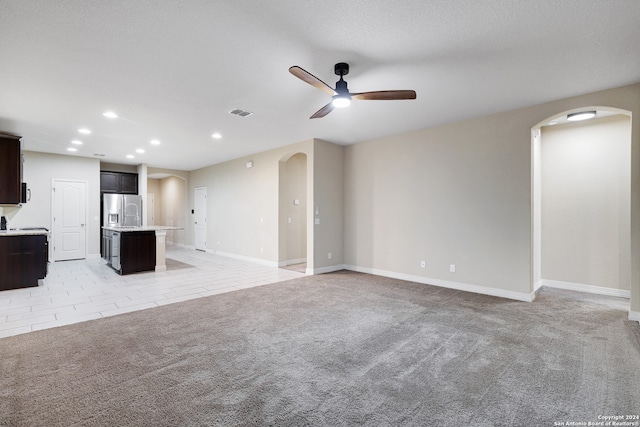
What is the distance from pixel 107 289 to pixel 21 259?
4.91 feet

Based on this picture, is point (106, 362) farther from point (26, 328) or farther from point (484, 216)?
point (484, 216)

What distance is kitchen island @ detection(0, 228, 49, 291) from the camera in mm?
4785

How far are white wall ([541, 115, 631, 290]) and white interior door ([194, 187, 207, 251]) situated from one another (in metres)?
8.76

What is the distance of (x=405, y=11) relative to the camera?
2.22m

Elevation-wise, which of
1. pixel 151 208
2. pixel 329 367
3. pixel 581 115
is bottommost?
pixel 329 367

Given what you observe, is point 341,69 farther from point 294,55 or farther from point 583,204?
point 583,204

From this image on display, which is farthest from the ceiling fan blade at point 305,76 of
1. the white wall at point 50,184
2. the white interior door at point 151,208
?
the white interior door at point 151,208

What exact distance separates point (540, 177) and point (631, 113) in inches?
61.9

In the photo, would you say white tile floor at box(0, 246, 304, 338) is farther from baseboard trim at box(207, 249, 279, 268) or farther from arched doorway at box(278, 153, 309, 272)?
arched doorway at box(278, 153, 309, 272)

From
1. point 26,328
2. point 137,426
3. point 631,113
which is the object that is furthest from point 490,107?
point 26,328

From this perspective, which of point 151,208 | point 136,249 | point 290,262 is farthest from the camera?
point 151,208

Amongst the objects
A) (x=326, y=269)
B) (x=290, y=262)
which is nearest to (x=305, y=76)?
(x=326, y=269)

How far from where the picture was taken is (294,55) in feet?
9.25

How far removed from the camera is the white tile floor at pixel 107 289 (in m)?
3.64
